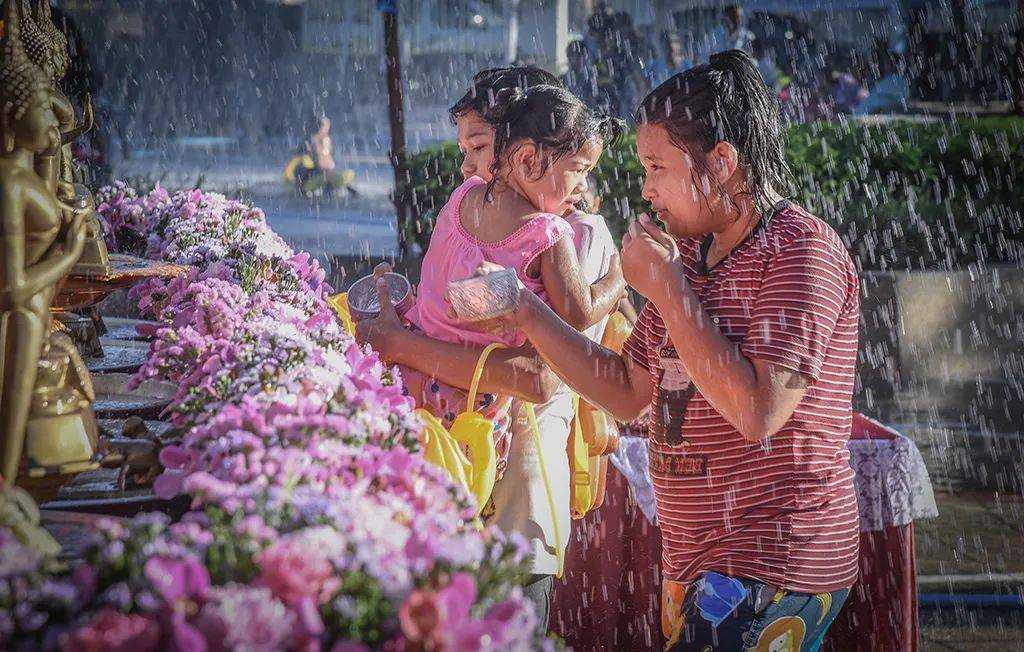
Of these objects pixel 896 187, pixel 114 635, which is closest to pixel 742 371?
pixel 114 635

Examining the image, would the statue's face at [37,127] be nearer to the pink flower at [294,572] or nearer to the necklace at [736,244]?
the pink flower at [294,572]

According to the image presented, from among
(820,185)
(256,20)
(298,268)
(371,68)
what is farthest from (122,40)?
(298,268)

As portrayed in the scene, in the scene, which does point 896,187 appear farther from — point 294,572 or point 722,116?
point 294,572

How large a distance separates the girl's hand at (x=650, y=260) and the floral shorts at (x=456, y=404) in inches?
29.4

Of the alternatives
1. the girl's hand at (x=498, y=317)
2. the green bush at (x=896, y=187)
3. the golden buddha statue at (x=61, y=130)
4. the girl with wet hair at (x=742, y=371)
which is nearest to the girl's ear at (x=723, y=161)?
the girl with wet hair at (x=742, y=371)

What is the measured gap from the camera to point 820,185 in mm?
10109

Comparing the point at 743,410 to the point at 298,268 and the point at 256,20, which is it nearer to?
the point at 298,268

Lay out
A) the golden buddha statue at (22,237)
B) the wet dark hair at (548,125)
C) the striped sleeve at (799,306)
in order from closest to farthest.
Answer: the golden buddha statue at (22,237) → the striped sleeve at (799,306) → the wet dark hair at (548,125)

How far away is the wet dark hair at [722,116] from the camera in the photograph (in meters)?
2.47

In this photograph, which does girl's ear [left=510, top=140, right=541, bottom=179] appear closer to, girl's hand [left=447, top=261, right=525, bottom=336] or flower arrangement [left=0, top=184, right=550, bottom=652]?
girl's hand [left=447, top=261, right=525, bottom=336]

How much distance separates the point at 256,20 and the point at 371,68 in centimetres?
339

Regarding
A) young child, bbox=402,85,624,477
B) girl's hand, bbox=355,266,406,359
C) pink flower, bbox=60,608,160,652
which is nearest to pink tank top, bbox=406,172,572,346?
young child, bbox=402,85,624,477

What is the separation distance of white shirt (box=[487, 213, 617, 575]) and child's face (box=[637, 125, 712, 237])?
2.18 feet

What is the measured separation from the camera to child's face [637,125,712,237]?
249 centimetres
